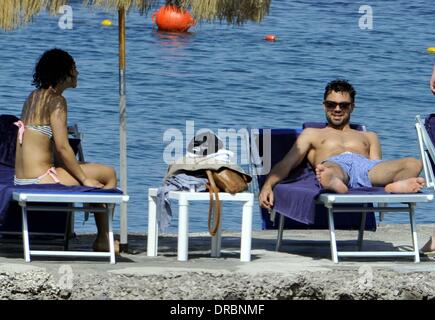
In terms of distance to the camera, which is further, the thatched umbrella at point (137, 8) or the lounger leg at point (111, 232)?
the thatched umbrella at point (137, 8)

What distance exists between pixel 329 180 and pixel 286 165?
66cm

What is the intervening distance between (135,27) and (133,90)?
23.1 ft

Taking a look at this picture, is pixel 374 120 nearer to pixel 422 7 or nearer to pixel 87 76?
pixel 87 76

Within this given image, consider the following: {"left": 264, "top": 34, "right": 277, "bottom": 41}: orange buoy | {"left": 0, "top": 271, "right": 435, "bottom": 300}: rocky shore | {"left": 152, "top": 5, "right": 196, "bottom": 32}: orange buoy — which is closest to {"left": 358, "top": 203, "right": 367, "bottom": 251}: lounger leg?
{"left": 0, "top": 271, "right": 435, "bottom": 300}: rocky shore

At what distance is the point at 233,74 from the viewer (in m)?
24.6

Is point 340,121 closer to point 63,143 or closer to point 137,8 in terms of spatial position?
point 137,8

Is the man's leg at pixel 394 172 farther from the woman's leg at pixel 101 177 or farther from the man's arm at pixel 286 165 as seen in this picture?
the woman's leg at pixel 101 177

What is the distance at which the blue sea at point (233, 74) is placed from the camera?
694 inches

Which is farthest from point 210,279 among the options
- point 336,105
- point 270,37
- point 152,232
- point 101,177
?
point 270,37

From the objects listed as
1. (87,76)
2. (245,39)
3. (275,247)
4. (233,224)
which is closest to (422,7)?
(245,39)

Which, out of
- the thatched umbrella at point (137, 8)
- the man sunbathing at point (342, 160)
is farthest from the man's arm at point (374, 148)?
the thatched umbrella at point (137, 8)

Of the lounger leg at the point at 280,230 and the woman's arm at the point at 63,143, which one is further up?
the woman's arm at the point at 63,143

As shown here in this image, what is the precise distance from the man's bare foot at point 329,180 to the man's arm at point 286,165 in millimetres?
444

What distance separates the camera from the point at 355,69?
25.9 metres
